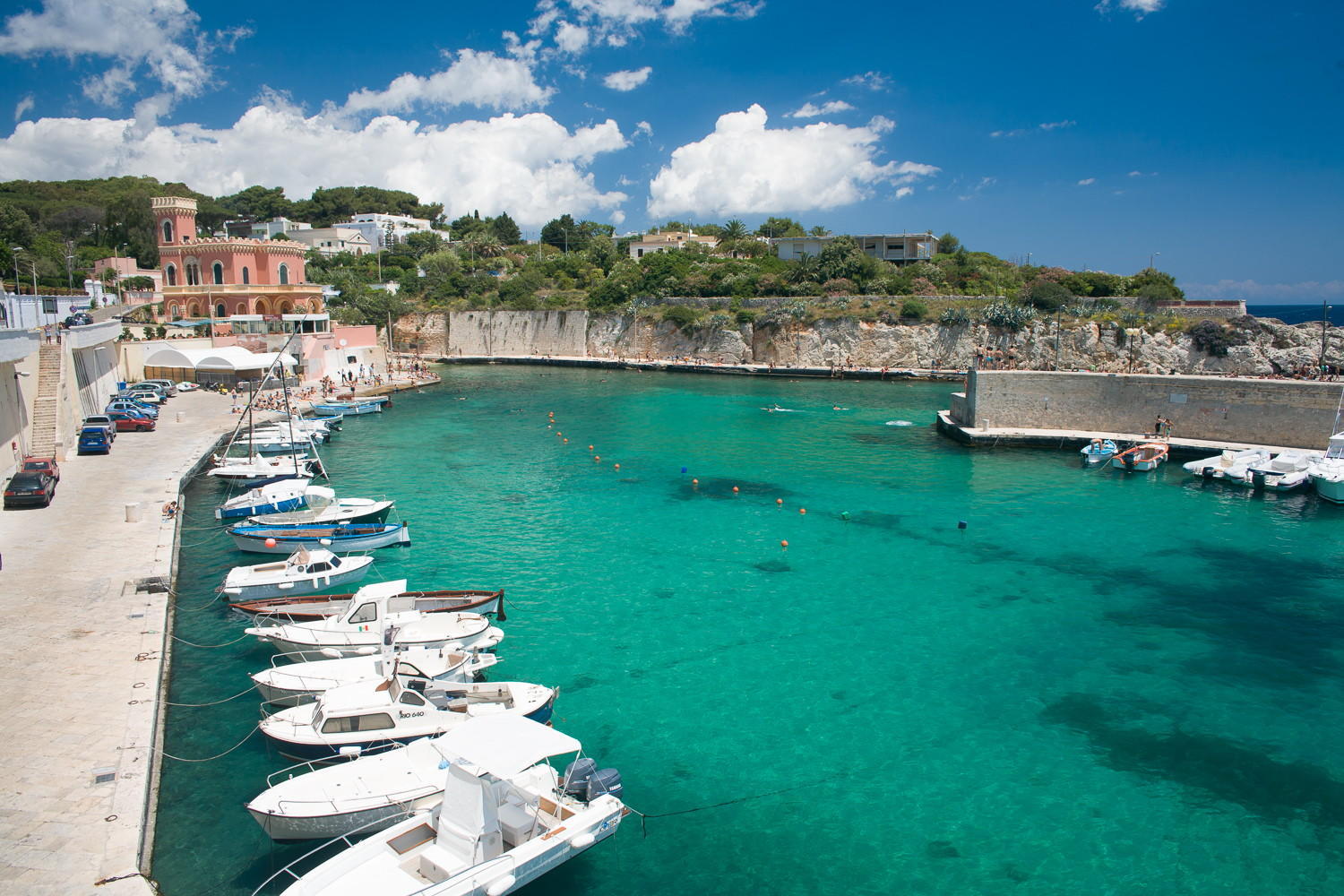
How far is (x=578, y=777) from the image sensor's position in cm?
985

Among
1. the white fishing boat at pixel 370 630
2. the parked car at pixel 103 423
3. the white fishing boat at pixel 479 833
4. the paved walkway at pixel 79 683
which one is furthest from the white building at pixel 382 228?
the white fishing boat at pixel 479 833

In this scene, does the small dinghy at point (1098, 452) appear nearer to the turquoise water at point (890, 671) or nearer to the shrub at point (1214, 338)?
the turquoise water at point (890, 671)

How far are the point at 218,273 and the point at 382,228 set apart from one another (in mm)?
66507

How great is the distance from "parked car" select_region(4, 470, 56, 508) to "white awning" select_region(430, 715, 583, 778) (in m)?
17.1

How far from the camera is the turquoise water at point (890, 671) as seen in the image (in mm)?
10125

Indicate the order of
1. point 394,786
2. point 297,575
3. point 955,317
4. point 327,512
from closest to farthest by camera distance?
point 394,786, point 297,575, point 327,512, point 955,317

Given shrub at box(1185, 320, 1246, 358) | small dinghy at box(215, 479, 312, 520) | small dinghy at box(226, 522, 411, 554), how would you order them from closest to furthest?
small dinghy at box(226, 522, 411, 554), small dinghy at box(215, 479, 312, 520), shrub at box(1185, 320, 1246, 358)

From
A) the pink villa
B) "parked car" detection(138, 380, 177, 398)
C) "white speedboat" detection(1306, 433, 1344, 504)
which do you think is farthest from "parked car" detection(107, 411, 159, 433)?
"white speedboat" detection(1306, 433, 1344, 504)

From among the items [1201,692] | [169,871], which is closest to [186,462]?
[169,871]

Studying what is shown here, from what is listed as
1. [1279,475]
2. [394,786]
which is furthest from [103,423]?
[1279,475]

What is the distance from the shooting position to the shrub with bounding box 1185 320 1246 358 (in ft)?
163

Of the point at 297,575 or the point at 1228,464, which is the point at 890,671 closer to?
the point at 297,575

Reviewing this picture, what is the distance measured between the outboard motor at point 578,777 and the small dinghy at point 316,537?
1225 cm

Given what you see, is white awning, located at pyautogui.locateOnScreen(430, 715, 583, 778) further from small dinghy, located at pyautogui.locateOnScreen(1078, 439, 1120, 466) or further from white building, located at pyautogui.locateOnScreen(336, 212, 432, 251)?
white building, located at pyautogui.locateOnScreen(336, 212, 432, 251)
